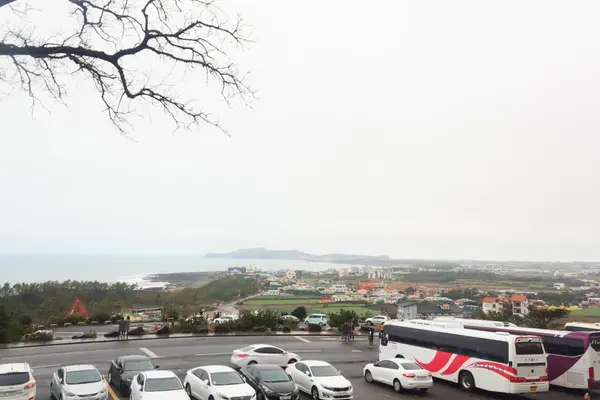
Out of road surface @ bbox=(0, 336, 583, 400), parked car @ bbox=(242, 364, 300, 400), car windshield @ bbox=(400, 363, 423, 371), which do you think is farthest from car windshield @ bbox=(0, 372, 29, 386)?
car windshield @ bbox=(400, 363, 423, 371)

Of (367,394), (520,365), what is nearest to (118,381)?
(367,394)

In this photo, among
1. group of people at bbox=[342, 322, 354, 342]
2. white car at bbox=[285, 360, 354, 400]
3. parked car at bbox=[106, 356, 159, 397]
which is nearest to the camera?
white car at bbox=[285, 360, 354, 400]

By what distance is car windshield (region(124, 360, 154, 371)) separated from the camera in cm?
1602

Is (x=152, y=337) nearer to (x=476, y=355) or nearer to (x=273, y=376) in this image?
(x=273, y=376)

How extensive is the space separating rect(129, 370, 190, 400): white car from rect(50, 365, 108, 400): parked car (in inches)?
42.3

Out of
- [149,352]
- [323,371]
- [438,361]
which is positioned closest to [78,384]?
[323,371]

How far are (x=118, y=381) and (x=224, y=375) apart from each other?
4.82m

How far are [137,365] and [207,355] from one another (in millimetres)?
8654

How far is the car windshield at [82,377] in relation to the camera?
1372 cm

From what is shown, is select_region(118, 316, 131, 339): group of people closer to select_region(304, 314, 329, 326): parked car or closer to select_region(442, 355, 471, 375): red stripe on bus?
select_region(304, 314, 329, 326): parked car

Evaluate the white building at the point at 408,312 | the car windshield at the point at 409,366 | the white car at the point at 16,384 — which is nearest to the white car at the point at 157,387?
the white car at the point at 16,384

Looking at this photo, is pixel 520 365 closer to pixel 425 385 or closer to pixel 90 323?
pixel 425 385

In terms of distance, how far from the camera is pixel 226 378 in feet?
46.9

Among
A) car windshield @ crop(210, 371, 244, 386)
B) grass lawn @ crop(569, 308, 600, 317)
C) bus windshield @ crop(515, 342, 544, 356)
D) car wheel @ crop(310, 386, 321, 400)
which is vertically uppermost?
bus windshield @ crop(515, 342, 544, 356)
